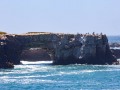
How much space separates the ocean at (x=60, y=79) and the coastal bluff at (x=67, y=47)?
16.7 meters

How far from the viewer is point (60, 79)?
3671 inches

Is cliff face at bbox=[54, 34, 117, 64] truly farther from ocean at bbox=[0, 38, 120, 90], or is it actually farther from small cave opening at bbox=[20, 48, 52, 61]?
small cave opening at bbox=[20, 48, 52, 61]

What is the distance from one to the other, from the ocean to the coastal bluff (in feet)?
54.6

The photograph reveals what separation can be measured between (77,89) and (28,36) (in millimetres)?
63753

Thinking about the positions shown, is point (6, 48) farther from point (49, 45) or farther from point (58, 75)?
point (58, 75)

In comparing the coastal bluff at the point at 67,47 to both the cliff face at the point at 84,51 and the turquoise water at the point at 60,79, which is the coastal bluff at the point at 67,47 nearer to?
the cliff face at the point at 84,51

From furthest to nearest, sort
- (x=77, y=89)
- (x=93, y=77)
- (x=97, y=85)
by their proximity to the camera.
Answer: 1. (x=93, y=77)
2. (x=97, y=85)
3. (x=77, y=89)

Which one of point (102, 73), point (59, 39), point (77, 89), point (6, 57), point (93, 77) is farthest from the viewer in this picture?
point (59, 39)

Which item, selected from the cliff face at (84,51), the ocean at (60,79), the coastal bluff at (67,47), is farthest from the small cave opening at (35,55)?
the ocean at (60,79)

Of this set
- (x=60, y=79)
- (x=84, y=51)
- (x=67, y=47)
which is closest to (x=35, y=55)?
(x=67, y=47)

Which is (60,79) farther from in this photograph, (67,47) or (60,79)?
(67,47)

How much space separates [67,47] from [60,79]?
41841mm

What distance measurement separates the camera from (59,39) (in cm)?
13662

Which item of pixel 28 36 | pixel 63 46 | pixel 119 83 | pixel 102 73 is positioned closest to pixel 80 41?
pixel 63 46
